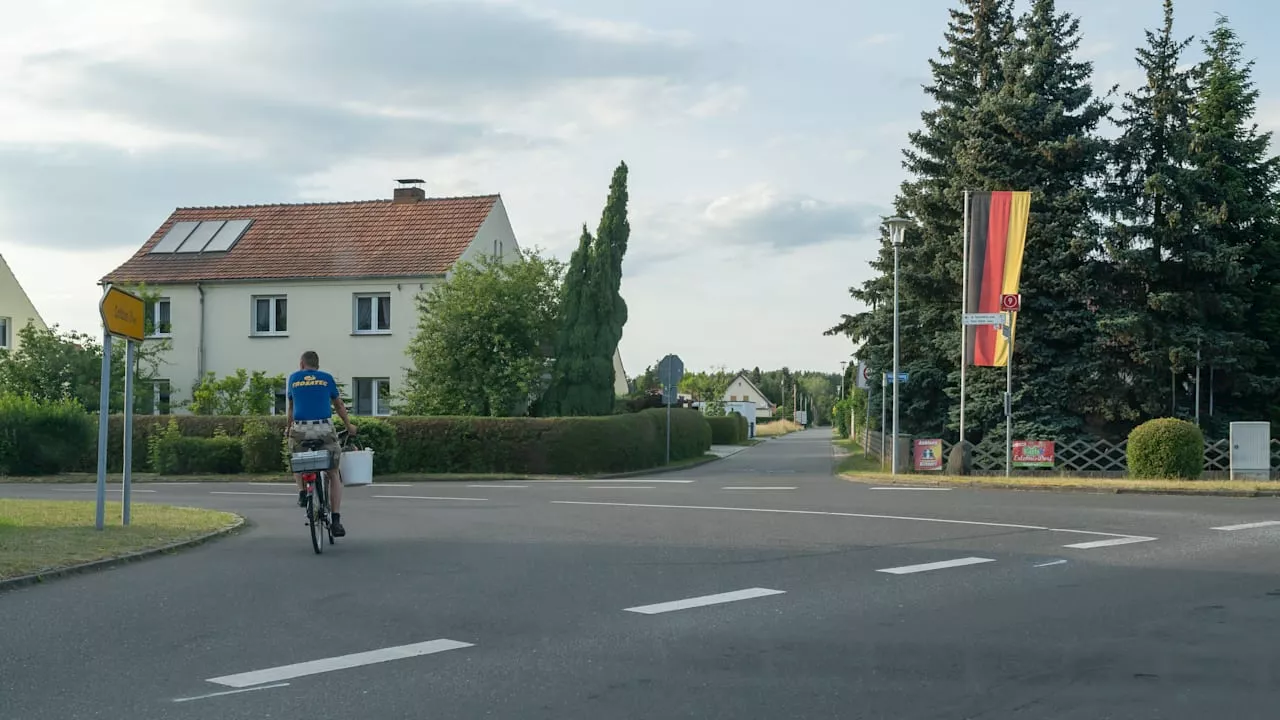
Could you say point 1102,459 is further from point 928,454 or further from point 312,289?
point 312,289

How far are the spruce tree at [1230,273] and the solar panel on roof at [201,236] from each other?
104 ft

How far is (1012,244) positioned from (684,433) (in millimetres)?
14736

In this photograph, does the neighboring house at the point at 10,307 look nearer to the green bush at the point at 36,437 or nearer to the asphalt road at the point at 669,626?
the green bush at the point at 36,437

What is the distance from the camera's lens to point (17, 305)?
54.8 m

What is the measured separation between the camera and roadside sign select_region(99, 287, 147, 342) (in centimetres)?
1284

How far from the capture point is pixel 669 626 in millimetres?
7738

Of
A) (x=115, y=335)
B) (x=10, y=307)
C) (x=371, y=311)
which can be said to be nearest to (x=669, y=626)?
(x=115, y=335)

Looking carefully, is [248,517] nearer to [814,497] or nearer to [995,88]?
[814,497]

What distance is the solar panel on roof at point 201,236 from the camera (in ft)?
146

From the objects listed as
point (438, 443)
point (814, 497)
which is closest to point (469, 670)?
point (814, 497)

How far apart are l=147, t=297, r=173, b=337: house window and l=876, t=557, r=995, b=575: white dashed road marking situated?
1433 inches

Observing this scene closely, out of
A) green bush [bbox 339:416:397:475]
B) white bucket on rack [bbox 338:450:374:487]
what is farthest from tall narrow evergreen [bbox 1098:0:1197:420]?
white bucket on rack [bbox 338:450:374:487]

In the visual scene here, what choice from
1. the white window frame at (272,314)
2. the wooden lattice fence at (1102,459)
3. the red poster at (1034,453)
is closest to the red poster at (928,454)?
the wooden lattice fence at (1102,459)

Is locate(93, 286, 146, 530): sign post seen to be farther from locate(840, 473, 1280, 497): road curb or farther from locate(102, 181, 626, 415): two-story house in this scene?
locate(102, 181, 626, 415): two-story house
